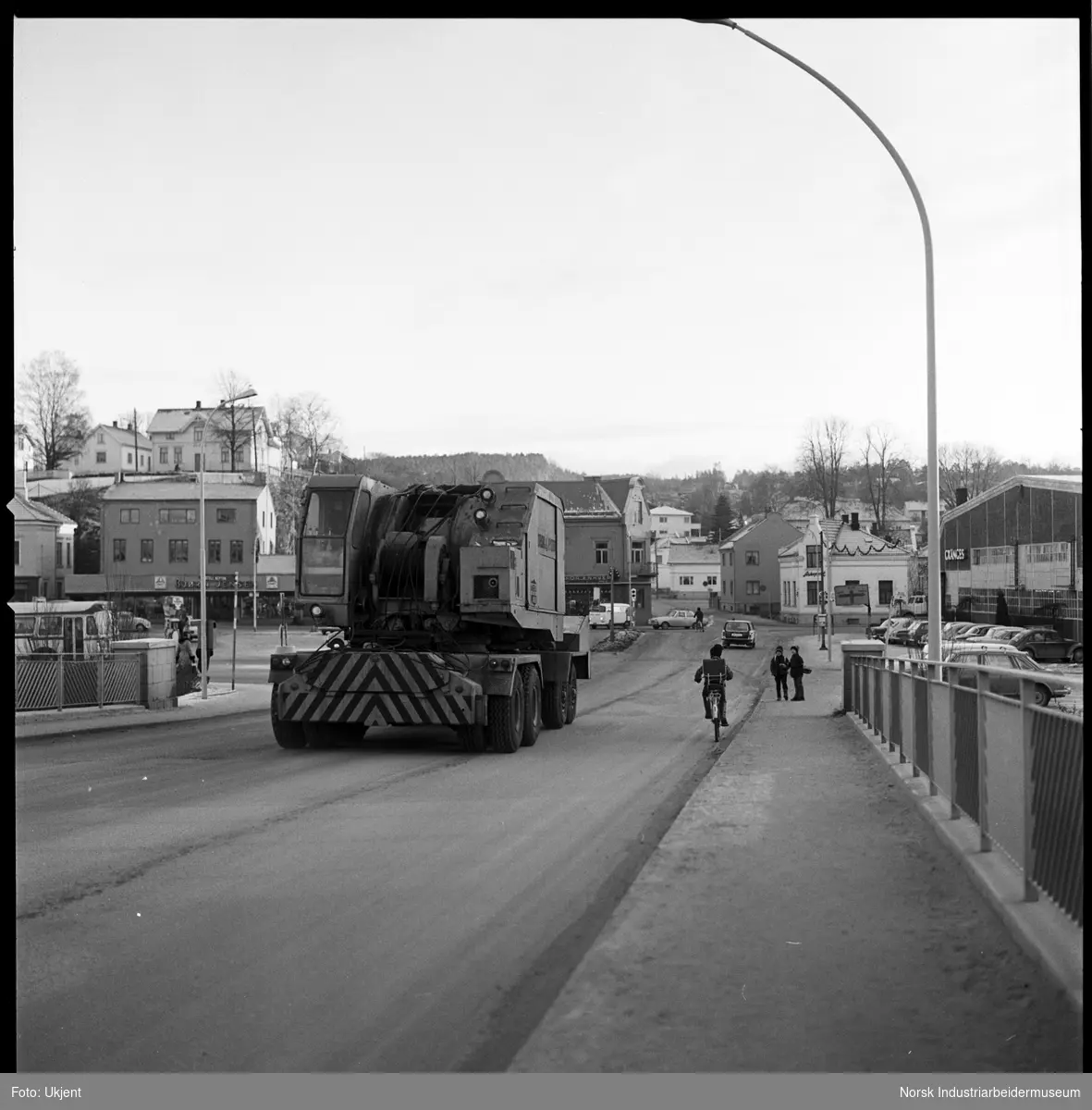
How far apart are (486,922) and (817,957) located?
199 cm

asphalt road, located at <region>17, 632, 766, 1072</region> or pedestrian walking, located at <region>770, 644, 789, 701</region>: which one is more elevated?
asphalt road, located at <region>17, 632, 766, 1072</region>

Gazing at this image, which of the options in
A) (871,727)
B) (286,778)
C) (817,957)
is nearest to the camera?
(817,957)

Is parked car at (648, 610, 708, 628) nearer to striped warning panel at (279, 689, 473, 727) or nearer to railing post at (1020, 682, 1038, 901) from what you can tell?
striped warning panel at (279, 689, 473, 727)

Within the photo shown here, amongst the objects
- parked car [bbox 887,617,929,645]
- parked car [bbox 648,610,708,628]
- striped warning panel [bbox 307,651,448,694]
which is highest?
striped warning panel [bbox 307,651,448,694]

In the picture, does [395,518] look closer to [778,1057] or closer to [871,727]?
[871,727]

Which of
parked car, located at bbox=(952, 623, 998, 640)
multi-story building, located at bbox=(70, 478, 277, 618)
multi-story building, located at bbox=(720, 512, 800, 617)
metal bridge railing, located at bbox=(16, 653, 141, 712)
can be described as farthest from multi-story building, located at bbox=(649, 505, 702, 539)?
metal bridge railing, located at bbox=(16, 653, 141, 712)

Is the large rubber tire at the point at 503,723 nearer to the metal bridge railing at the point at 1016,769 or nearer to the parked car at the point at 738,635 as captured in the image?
the metal bridge railing at the point at 1016,769

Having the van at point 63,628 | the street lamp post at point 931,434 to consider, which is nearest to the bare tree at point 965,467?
the street lamp post at point 931,434

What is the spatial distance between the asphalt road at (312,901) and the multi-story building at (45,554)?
3877 centimetres

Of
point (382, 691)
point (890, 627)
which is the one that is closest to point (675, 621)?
point (890, 627)

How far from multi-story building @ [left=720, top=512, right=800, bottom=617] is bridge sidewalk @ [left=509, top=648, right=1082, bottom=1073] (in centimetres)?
8721

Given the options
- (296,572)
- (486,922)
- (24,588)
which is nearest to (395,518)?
(296,572)

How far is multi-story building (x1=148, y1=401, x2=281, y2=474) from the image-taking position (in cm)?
3765

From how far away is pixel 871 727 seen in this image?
19.1 metres
